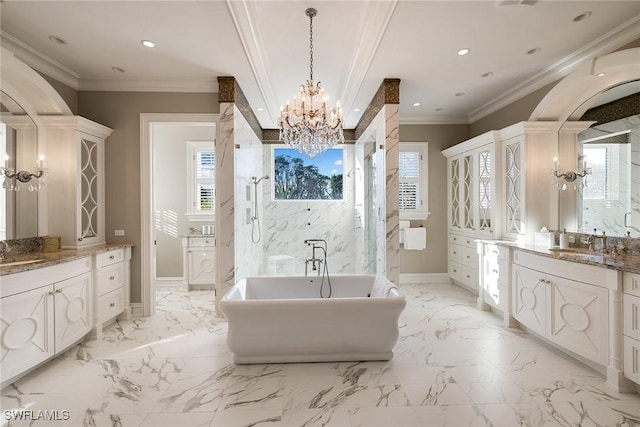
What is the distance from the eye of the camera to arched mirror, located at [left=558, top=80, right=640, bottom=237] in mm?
2922

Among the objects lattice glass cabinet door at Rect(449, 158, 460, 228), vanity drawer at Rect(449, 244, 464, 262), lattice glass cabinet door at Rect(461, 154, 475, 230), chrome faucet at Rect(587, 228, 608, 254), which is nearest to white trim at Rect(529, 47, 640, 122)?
lattice glass cabinet door at Rect(461, 154, 475, 230)

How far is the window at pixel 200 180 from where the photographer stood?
212 inches

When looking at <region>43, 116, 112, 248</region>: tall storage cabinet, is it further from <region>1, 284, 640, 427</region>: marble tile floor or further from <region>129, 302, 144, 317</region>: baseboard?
<region>1, 284, 640, 427</region>: marble tile floor

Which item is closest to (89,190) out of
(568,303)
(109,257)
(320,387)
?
(109,257)

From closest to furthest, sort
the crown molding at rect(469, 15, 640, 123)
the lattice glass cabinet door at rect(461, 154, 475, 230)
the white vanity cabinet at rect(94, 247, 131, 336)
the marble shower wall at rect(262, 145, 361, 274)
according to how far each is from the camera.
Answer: the crown molding at rect(469, 15, 640, 123) < the white vanity cabinet at rect(94, 247, 131, 336) < the lattice glass cabinet door at rect(461, 154, 475, 230) < the marble shower wall at rect(262, 145, 361, 274)

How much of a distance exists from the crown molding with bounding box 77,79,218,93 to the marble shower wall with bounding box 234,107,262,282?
49 centimetres

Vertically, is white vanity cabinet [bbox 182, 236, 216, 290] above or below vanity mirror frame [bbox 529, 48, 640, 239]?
below

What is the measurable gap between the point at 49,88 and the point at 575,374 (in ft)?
17.4

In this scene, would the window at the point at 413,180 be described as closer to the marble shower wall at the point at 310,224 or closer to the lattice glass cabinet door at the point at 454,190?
the lattice glass cabinet door at the point at 454,190

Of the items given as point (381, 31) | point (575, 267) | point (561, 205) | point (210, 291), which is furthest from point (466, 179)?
point (210, 291)

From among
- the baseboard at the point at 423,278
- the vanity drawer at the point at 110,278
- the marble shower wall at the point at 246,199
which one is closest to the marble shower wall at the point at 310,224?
the marble shower wall at the point at 246,199

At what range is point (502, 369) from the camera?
2605 mm

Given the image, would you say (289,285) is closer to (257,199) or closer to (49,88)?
(257,199)

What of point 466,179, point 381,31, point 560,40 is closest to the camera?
point 381,31
